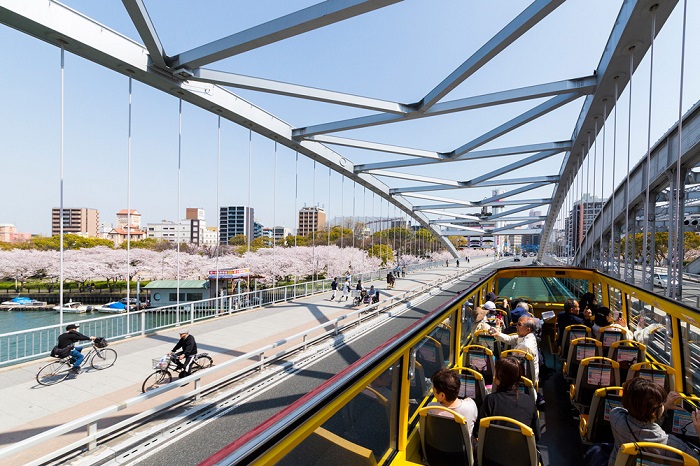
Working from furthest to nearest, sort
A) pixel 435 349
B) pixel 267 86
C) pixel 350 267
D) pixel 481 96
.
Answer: pixel 350 267 < pixel 481 96 < pixel 267 86 < pixel 435 349

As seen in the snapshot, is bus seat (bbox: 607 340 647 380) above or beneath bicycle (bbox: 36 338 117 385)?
above

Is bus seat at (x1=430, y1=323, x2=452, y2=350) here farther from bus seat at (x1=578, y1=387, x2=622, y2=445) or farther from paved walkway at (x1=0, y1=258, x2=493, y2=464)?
paved walkway at (x1=0, y1=258, x2=493, y2=464)

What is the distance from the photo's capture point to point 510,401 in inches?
108

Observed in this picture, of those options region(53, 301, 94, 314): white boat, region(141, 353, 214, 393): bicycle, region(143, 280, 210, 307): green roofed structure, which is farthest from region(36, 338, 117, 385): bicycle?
region(53, 301, 94, 314): white boat

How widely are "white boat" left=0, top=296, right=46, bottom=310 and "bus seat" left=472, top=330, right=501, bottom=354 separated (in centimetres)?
3584

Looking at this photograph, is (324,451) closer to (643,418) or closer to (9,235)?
(643,418)

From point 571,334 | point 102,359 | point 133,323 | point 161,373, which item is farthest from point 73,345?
point 571,334

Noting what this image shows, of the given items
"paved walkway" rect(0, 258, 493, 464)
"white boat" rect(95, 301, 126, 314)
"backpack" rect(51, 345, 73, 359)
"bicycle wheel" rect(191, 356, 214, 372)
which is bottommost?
"white boat" rect(95, 301, 126, 314)

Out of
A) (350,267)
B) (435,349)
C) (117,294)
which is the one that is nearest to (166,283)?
(117,294)

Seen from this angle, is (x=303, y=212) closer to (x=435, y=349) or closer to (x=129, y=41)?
(x=129, y=41)

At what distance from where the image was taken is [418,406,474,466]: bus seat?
245cm

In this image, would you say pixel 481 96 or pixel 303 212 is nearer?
pixel 481 96

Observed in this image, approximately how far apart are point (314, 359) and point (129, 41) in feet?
31.8

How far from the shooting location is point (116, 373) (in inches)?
318
